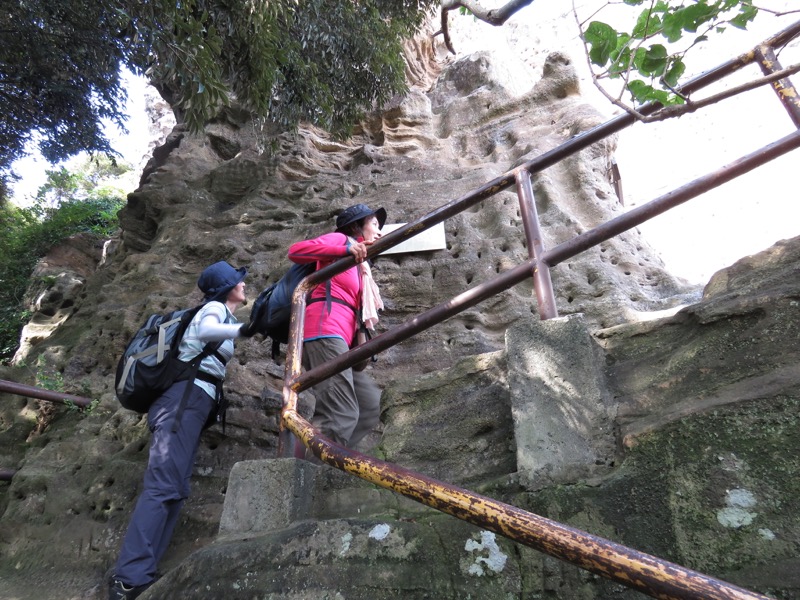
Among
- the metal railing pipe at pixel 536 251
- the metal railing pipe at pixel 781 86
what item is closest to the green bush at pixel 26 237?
the metal railing pipe at pixel 536 251

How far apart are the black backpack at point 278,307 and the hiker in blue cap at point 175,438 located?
13cm

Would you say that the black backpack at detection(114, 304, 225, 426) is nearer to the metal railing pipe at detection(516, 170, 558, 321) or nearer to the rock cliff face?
the rock cliff face

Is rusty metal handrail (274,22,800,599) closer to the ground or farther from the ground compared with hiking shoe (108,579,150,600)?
farther from the ground

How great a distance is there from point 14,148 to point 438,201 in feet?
21.5

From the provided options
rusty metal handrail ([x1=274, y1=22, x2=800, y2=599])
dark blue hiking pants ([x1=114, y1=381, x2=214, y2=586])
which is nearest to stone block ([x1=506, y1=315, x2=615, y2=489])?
rusty metal handrail ([x1=274, y1=22, x2=800, y2=599])

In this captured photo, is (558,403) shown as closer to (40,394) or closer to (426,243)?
(426,243)

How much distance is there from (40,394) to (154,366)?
1867 mm

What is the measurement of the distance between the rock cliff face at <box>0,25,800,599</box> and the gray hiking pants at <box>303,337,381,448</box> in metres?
0.32

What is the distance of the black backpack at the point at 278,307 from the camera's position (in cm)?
326

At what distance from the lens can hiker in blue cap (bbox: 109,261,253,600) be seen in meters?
2.67

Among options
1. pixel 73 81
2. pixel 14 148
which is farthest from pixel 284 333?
pixel 14 148

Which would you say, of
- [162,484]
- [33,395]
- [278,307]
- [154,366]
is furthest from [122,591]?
[33,395]

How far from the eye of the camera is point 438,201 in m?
6.44

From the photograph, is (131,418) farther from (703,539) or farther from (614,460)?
(703,539)
